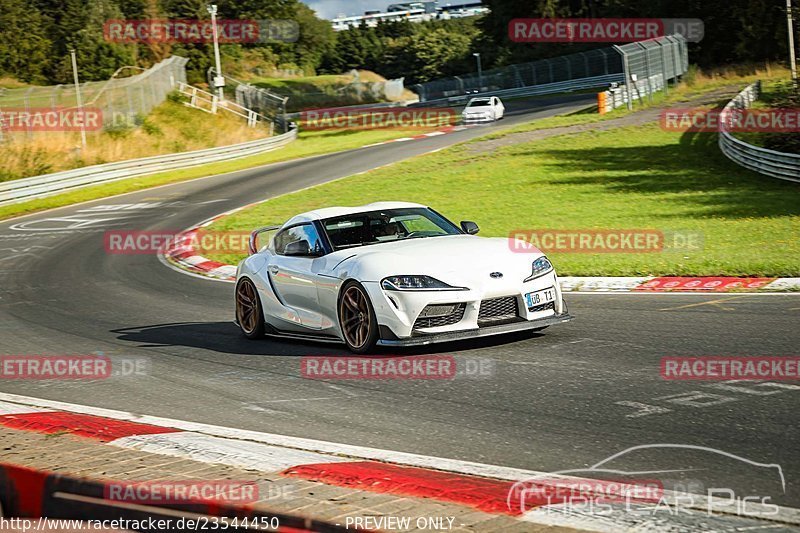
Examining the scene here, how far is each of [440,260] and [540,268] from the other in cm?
94

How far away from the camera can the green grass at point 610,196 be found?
15.2 m

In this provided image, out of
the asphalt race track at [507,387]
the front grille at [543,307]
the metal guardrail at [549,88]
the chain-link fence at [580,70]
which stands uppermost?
the chain-link fence at [580,70]

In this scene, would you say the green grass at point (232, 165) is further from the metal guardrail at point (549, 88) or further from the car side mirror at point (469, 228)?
the car side mirror at point (469, 228)

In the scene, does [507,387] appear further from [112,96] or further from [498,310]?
[112,96]

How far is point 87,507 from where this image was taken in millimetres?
5227

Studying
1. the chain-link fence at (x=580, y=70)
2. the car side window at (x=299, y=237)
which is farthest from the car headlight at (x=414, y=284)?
the chain-link fence at (x=580, y=70)

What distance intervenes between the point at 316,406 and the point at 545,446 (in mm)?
2202

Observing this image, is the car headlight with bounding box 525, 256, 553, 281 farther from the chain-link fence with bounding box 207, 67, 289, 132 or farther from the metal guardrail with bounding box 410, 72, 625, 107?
the metal guardrail with bounding box 410, 72, 625, 107

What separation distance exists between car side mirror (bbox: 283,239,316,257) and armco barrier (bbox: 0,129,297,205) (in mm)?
24894

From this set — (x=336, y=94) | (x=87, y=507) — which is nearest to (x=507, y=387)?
(x=87, y=507)

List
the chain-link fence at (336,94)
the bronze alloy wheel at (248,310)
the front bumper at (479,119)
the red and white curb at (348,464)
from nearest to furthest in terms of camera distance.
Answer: the red and white curb at (348,464)
the bronze alloy wheel at (248,310)
the front bumper at (479,119)
the chain-link fence at (336,94)

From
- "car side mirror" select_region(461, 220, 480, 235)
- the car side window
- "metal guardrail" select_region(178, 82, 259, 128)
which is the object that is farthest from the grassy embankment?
"metal guardrail" select_region(178, 82, 259, 128)

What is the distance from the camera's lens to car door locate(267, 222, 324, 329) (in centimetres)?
1026

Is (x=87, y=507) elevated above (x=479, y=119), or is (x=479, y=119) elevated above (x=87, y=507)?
(x=479, y=119)
